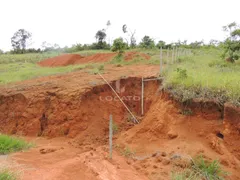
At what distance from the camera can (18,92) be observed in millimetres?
8500

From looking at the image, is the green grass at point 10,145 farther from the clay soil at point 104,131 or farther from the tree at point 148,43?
the tree at point 148,43

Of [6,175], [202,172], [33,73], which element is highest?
[33,73]

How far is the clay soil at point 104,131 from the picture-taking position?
4.66 metres

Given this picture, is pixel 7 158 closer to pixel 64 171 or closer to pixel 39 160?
pixel 39 160

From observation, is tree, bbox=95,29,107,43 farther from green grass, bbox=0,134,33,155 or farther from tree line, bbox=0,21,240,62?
green grass, bbox=0,134,33,155

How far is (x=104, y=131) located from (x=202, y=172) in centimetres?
328

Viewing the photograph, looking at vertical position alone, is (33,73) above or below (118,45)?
below

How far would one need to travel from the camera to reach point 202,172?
14.9 feet

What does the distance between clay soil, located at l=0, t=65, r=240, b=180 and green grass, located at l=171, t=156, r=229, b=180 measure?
142 mm

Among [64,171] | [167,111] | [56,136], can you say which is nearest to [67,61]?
[56,136]

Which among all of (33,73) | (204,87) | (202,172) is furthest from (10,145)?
(33,73)

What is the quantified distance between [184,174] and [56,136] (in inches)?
165

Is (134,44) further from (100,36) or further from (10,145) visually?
(10,145)

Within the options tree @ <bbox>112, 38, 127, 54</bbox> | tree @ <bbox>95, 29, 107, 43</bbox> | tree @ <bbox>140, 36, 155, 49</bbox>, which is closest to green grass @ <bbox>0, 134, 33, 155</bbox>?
tree @ <bbox>112, 38, 127, 54</bbox>
